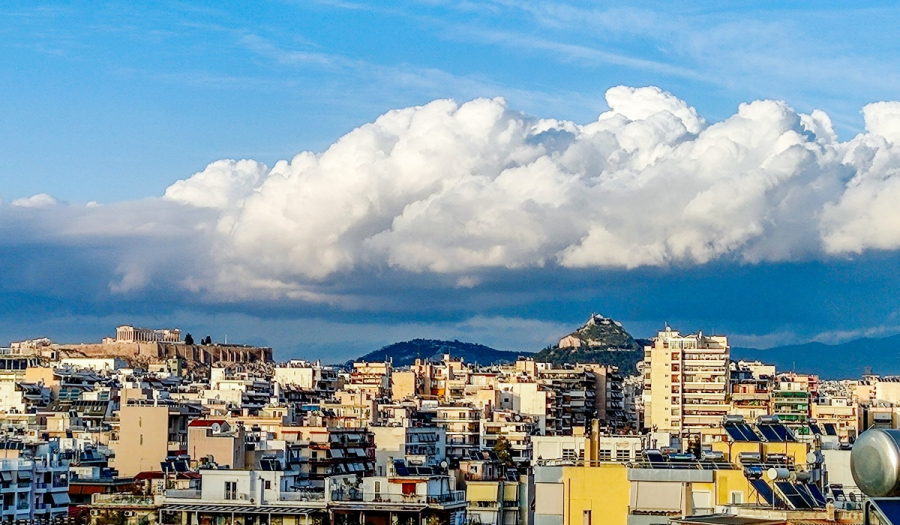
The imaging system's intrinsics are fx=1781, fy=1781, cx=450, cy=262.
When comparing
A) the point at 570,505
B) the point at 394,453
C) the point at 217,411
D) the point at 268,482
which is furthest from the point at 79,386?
the point at 570,505

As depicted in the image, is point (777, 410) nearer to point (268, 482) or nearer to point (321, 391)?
point (321, 391)

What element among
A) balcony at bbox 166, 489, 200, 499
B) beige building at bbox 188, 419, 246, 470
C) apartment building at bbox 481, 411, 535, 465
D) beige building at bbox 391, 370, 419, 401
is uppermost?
beige building at bbox 391, 370, 419, 401

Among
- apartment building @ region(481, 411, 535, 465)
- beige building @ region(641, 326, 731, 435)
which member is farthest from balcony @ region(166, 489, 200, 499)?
beige building @ region(641, 326, 731, 435)

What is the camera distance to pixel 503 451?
74000mm

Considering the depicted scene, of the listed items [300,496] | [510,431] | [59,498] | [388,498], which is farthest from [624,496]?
[510,431]

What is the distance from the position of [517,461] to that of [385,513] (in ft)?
91.6

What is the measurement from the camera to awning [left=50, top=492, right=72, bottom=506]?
4900 centimetres

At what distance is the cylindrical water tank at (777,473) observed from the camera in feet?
91.9

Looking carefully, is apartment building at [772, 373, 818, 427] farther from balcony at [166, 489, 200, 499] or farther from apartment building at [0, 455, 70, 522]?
balcony at [166, 489, 200, 499]

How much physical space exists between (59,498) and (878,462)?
4427 centimetres

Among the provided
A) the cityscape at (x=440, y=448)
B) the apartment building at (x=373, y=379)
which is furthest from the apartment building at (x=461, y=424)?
the apartment building at (x=373, y=379)

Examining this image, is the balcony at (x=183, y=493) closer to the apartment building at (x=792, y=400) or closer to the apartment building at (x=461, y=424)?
the apartment building at (x=461, y=424)

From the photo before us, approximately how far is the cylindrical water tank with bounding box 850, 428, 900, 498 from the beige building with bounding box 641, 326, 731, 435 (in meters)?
98.7

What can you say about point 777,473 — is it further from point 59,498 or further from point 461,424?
point 461,424
